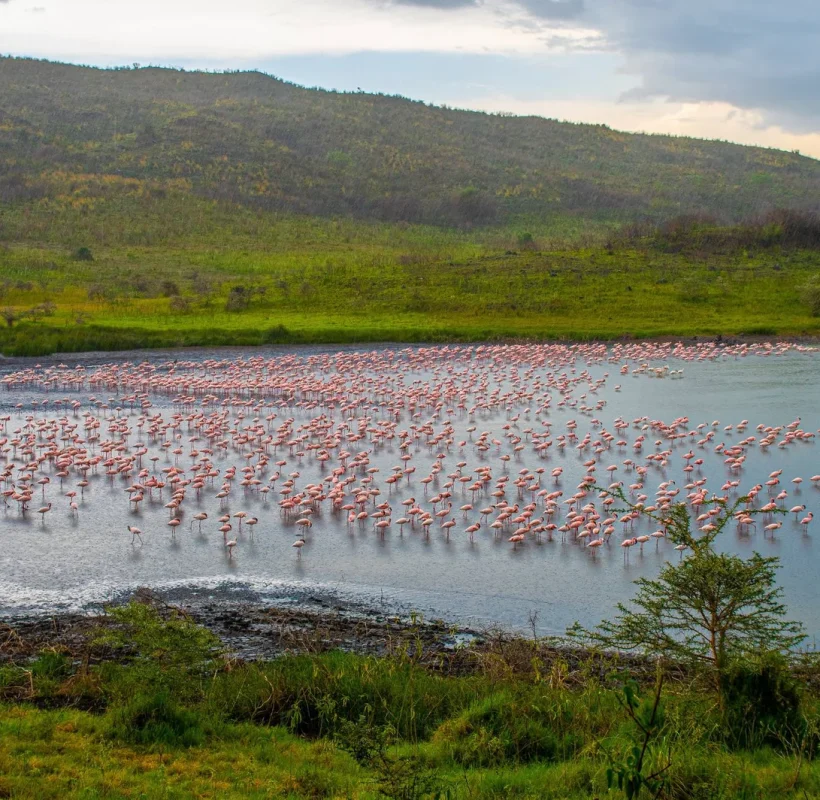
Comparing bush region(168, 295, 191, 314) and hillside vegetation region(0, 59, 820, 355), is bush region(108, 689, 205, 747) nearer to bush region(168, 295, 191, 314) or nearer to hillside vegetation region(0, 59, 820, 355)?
hillside vegetation region(0, 59, 820, 355)

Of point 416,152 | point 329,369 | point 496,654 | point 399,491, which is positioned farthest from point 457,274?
point 416,152

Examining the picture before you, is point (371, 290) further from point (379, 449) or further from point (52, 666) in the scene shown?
point (52, 666)

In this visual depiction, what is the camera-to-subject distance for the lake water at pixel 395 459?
13148 mm

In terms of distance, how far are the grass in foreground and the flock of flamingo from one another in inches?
110

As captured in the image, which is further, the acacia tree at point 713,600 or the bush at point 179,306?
the bush at point 179,306

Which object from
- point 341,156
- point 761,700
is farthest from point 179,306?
point 341,156

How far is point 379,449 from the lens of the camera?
21.2m

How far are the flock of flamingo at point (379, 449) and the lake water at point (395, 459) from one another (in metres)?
0.09

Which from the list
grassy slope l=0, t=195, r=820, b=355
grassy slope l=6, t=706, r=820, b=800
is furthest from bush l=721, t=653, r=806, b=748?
grassy slope l=0, t=195, r=820, b=355

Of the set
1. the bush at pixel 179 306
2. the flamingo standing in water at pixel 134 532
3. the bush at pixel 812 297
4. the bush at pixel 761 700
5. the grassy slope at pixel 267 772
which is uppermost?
the bush at pixel 812 297

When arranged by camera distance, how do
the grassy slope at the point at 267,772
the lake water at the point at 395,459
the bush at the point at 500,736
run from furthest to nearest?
the lake water at the point at 395,459
the bush at the point at 500,736
the grassy slope at the point at 267,772

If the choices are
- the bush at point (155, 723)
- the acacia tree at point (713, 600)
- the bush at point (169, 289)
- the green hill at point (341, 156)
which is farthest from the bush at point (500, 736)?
the green hill at point (341, 156)

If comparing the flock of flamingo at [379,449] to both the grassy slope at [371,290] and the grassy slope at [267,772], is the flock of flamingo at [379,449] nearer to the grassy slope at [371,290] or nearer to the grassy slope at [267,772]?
the grassy slope at [267,772]

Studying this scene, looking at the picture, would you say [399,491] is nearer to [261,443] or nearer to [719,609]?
[261,443]
